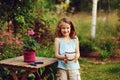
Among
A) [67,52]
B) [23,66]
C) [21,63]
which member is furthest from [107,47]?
[23,66]

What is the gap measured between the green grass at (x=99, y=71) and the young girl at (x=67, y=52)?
260cm

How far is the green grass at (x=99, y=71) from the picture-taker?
31.8 ft

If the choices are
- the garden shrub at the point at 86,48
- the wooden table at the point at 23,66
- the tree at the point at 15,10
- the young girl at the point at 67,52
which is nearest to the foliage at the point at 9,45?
the tree at the point at 15,10

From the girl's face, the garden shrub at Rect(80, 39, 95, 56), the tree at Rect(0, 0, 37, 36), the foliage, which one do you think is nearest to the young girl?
the girl's face

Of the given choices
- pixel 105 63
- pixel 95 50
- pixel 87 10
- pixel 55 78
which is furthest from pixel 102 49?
pixel 87 10

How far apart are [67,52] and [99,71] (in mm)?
3772

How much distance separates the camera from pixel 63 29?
7.05 meters

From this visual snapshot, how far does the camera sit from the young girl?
6.92 m

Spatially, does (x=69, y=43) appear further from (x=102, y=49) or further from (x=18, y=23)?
(x=102, y=49)

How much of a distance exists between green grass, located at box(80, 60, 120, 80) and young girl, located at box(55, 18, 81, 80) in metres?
2.60

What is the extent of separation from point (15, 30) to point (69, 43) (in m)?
3.19

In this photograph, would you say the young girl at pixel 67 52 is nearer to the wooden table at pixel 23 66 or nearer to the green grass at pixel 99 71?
the wooden table at pixel 23 66

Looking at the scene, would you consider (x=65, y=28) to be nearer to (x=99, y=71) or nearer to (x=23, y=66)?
(x=23, y=66)

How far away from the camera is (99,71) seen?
10.5 meters
